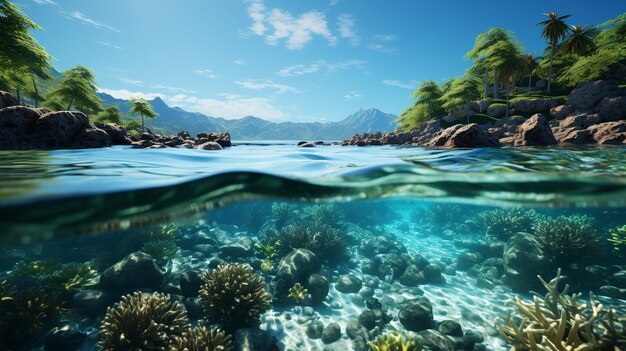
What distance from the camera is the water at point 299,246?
418 cm

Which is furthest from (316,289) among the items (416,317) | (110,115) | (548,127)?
(110,115)

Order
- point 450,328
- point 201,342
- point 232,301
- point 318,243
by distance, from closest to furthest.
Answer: point 201,342 → point 232,301 → point 450,328 → point 318,243

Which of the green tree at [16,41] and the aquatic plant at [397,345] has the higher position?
the green tree at [16,41]

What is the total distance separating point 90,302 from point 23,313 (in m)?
1.34

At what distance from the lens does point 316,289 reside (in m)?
9.36

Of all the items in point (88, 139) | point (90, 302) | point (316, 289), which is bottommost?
point (316, 289)

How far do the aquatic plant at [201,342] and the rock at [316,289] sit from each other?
11.3 feet

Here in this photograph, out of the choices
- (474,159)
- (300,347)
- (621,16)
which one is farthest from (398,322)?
(621,16)

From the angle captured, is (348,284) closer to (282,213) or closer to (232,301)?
(232,301)

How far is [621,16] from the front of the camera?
111ft

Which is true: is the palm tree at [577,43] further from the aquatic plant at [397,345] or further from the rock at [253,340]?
the rock at [253,340]

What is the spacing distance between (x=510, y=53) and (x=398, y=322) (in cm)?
3655

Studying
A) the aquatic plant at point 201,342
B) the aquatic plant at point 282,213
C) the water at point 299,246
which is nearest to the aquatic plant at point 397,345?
the water at point 299,246

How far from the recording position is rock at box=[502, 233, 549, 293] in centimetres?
1037
